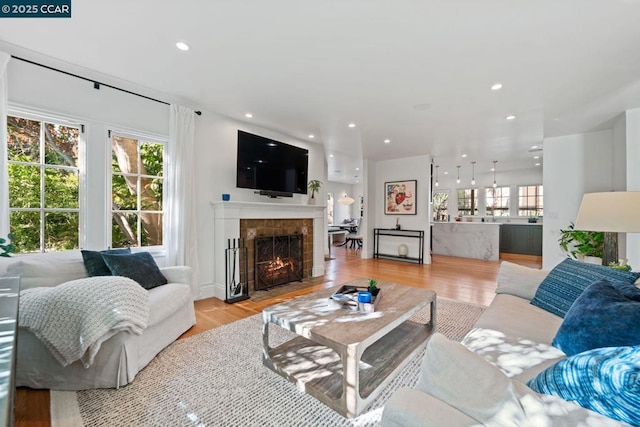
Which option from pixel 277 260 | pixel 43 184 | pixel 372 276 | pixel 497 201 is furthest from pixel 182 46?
pixel 497 201

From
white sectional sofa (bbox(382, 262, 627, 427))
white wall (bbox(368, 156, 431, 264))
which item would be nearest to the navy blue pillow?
white sectional sofa (bbox(382, 262, 627, 427))

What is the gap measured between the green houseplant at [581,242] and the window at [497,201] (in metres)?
4.24

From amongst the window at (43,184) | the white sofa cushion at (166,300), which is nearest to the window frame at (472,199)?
the white sofa cushion at (166,300)

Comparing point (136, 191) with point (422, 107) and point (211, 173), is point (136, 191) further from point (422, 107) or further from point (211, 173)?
point (422, 107)

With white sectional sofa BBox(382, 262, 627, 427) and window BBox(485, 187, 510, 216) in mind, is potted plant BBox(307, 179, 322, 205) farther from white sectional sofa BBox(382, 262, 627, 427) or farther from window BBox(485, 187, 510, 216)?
window BBox(485, 187, 510, 216)

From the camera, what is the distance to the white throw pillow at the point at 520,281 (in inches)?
89.5

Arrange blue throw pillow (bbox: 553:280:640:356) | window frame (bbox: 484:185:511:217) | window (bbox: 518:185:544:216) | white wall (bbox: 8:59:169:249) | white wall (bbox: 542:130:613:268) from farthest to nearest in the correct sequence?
1. window frame (bbox: 484:185:511:217)
2. window (bbox: 518:185:544:216)
3. white wall (bbox: 542:130:613:268)
4. white wall (bbox: 8:59:169:249)
5. blue throw pillow (bbox: 553:280:640:356)

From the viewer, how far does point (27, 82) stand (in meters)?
2.49

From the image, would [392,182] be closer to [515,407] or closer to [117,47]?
[117,47]

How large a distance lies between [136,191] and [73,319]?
1942 mm

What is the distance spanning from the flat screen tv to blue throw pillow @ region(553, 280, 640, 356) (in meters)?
3.66

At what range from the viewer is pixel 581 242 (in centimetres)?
435

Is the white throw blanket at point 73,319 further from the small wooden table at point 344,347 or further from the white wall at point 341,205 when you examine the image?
the white wall at point 341,205

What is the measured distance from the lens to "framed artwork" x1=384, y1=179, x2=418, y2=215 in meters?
6.61
